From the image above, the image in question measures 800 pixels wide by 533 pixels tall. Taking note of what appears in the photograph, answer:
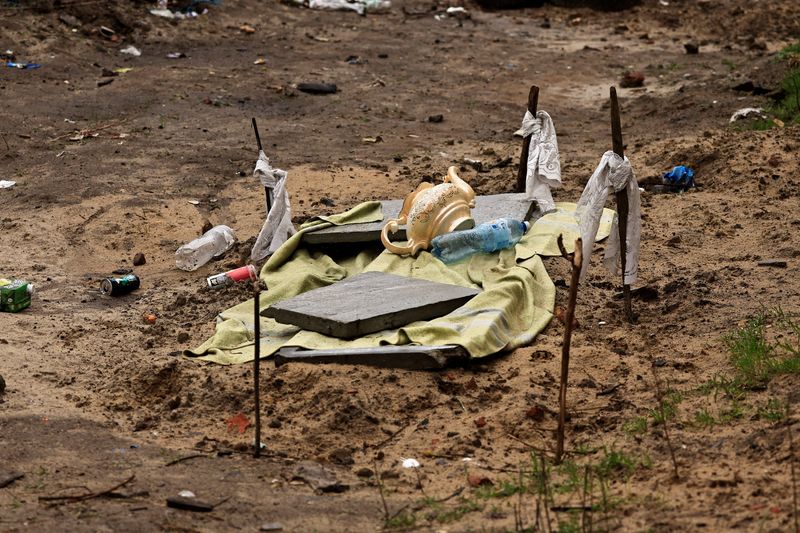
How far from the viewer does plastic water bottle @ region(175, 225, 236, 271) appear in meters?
7.69

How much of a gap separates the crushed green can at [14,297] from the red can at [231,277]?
1.11m

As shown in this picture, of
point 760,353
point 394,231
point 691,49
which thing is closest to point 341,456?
point 760,353

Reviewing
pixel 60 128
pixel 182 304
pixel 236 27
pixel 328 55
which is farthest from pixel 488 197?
pixel 236 27

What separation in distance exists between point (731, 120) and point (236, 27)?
6.87 meters

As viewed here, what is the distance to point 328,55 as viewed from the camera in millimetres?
13578

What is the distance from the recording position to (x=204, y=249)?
7742mm

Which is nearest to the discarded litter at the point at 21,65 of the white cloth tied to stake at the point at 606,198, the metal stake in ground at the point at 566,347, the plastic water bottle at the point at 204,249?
the plastic water bottle at the point at 204,249

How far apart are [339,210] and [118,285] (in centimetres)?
184

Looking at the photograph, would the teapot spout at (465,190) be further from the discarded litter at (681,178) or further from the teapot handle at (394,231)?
the discarded litter at (681,178)

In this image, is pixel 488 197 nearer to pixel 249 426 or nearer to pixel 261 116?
pixel 249 426

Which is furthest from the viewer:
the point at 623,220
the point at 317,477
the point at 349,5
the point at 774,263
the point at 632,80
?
the point at 349,5

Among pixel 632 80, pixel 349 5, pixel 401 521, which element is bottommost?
pixel 349 5

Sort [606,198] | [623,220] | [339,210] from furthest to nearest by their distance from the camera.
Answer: [339,210], [623,220], [606,198]

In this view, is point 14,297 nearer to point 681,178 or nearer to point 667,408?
point 667,408
